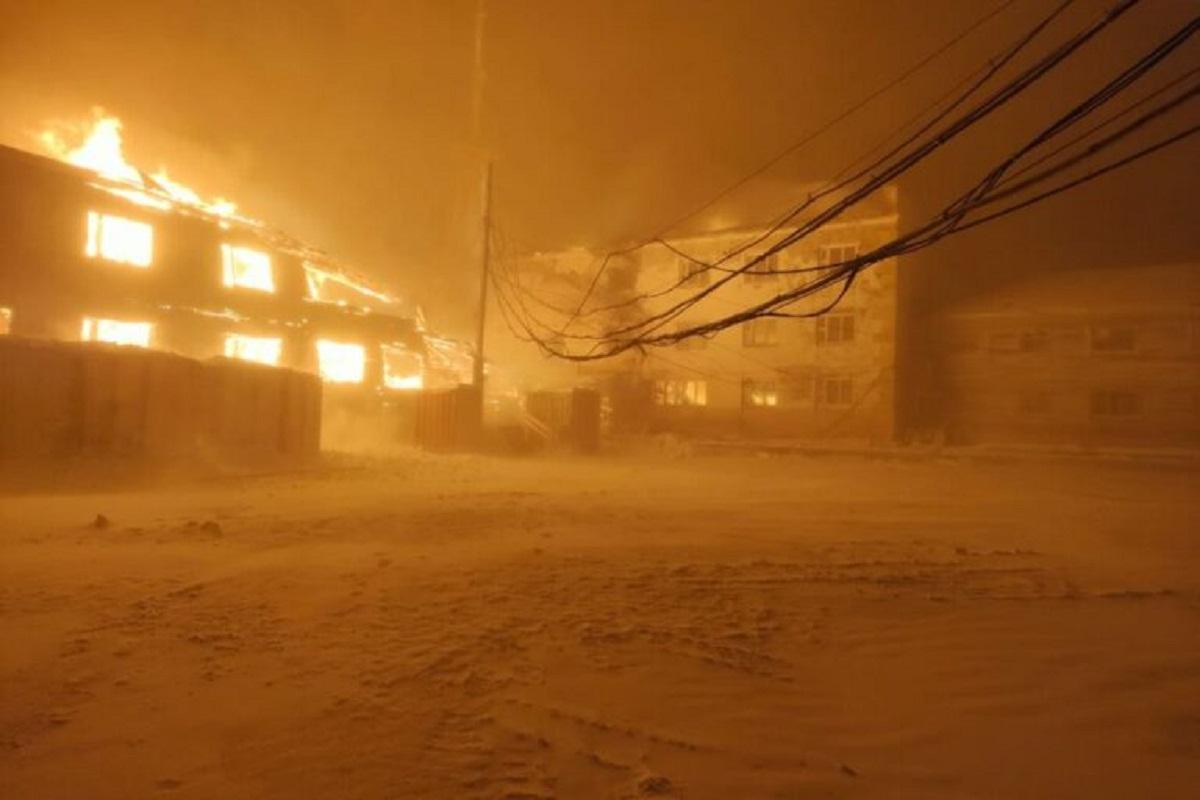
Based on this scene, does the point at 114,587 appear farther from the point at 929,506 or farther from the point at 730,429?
the point at 730,429

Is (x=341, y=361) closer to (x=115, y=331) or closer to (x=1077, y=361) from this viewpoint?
(x=115, y=331)

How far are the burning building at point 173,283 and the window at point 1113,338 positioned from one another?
2697cm

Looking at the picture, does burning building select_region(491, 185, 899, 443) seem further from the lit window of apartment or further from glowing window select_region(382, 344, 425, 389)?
glowing window select_region(382, 344, 425, 389)

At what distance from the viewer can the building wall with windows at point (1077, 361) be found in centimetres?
2842

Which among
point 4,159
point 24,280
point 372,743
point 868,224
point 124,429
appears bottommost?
point 372,743

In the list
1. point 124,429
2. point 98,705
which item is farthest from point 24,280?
point 98,705

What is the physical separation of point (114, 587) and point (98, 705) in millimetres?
2565

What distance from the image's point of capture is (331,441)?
74.5ft

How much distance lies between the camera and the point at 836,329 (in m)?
33.1

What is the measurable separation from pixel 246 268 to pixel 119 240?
437cm

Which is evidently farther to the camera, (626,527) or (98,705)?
(626,527)

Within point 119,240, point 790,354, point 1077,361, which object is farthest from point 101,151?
point 1077,361

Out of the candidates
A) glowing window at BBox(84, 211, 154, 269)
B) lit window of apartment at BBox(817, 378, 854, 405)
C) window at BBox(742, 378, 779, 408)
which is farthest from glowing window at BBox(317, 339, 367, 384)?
lit window of apartment at BBox(817, 378, 854, 405)

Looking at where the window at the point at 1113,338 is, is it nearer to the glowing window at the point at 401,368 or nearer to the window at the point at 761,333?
the window at the point at 761,333
